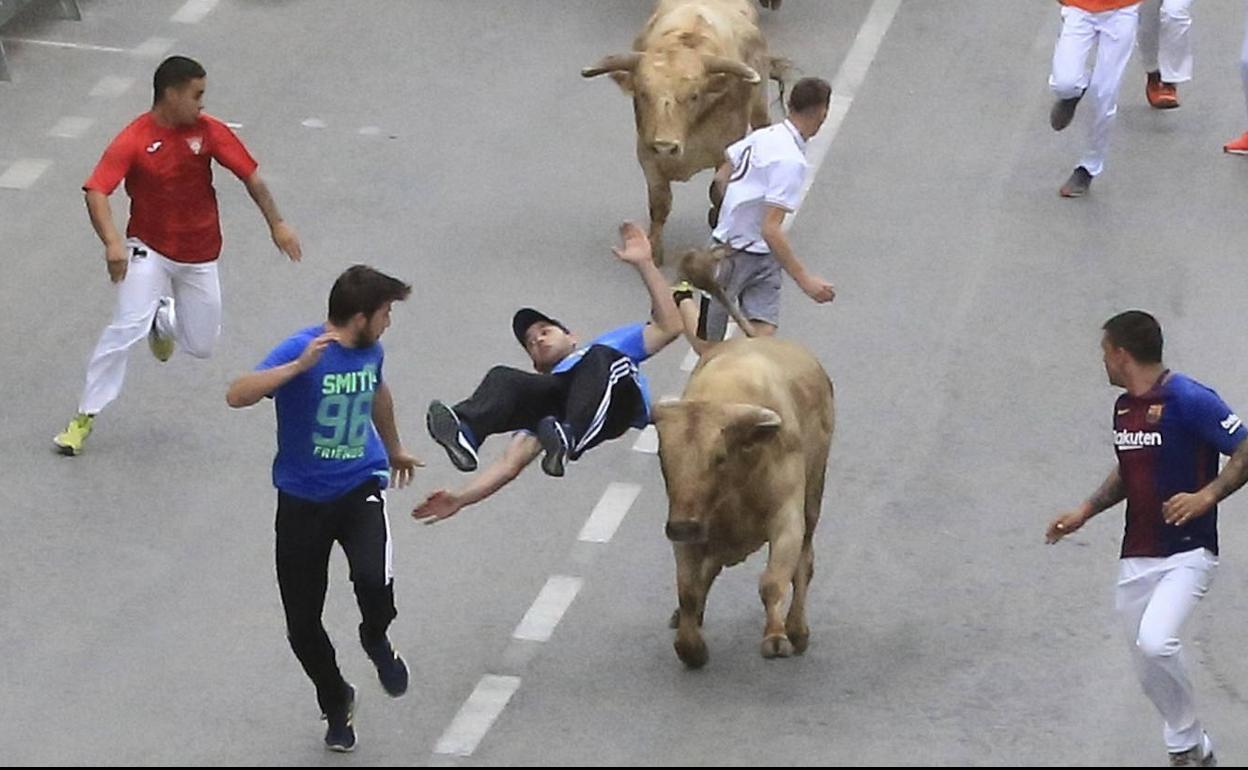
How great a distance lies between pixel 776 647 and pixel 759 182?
2664mm

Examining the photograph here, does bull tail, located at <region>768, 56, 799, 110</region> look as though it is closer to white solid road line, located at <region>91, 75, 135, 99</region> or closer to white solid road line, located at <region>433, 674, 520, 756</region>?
white solid road line, located at <region>91, 75, 135, 99</region>

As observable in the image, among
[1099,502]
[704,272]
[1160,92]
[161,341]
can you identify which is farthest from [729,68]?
[1099,502]

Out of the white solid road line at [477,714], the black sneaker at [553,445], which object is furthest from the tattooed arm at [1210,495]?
the white solid road line at [477,714]

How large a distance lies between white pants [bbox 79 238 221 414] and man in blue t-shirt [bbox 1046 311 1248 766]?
5163 millimetres

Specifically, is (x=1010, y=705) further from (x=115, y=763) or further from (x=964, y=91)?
(x=964, y=91)

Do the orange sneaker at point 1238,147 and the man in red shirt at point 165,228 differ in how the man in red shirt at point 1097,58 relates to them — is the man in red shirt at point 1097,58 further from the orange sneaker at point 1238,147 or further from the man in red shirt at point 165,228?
the man in red shirt at point 165,228

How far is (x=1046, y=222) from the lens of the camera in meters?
16.8

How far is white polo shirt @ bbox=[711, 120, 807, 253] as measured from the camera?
12.8 meters

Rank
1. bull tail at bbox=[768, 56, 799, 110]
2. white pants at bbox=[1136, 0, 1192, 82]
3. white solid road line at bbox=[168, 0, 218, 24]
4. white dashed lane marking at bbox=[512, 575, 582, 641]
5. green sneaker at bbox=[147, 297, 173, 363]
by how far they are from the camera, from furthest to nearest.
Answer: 1. white solid road line at bbox=[168, 0, 218, 24]
2. white pants at bbox=[1136, 0, 1192, 82]
3. bull tail at bbox=[768, 56, 799, 110]
4. green sneaker at bbox=[147, 297, 173, 363]
5. white dashed lane marking at bbox=[512, 575, 582, 641]

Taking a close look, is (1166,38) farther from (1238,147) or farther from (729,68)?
(729,68)

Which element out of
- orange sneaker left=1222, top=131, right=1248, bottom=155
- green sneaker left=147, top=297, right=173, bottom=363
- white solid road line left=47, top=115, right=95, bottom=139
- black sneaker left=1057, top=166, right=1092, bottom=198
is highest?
green sneaker left=147, top=297, right=173, bottom=363

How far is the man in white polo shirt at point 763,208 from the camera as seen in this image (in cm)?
1272

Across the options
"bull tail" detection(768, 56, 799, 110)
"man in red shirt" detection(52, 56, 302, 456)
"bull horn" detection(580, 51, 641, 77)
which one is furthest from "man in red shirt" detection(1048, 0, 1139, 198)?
"man in red shirt" detection(52, 56, 302, 456)

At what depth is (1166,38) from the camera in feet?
60.8
